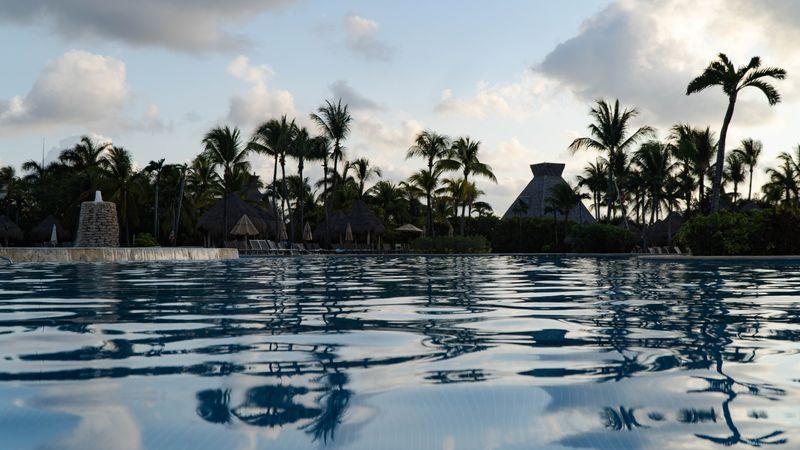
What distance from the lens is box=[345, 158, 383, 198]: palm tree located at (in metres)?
52.7

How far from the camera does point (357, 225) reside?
4334 centimetres

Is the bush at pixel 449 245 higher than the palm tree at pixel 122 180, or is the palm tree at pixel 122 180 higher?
the palm tree at pixel 122 180

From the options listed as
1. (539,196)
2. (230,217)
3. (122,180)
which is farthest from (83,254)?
(539,196)

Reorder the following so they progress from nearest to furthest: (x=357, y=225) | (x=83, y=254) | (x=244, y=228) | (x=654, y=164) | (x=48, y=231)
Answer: (x=83, y=254), (x=244, y=228), (x=654, y=164), (x=357, y=225), (x=48, y=231)

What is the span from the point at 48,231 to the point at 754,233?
38820mm

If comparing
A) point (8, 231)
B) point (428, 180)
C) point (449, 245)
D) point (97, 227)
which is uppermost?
point (428, 180)

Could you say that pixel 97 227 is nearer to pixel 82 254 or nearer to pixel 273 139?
pixel 82 254

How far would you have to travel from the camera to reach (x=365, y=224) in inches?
1700

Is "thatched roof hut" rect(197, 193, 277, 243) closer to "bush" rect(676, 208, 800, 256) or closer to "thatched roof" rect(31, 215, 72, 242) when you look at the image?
"thatched roof" rect(31, 215, 72, 242)

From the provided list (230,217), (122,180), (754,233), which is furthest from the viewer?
(122,180)

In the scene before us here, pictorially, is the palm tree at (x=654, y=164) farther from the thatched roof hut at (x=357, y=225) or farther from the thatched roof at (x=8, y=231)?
the thatched roof at (x=8, y=231)

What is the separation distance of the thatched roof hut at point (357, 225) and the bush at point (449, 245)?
14.5ft

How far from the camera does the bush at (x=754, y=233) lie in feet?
78.1

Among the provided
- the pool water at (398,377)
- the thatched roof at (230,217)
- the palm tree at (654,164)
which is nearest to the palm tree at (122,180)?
the thatched roof at (230,217)
